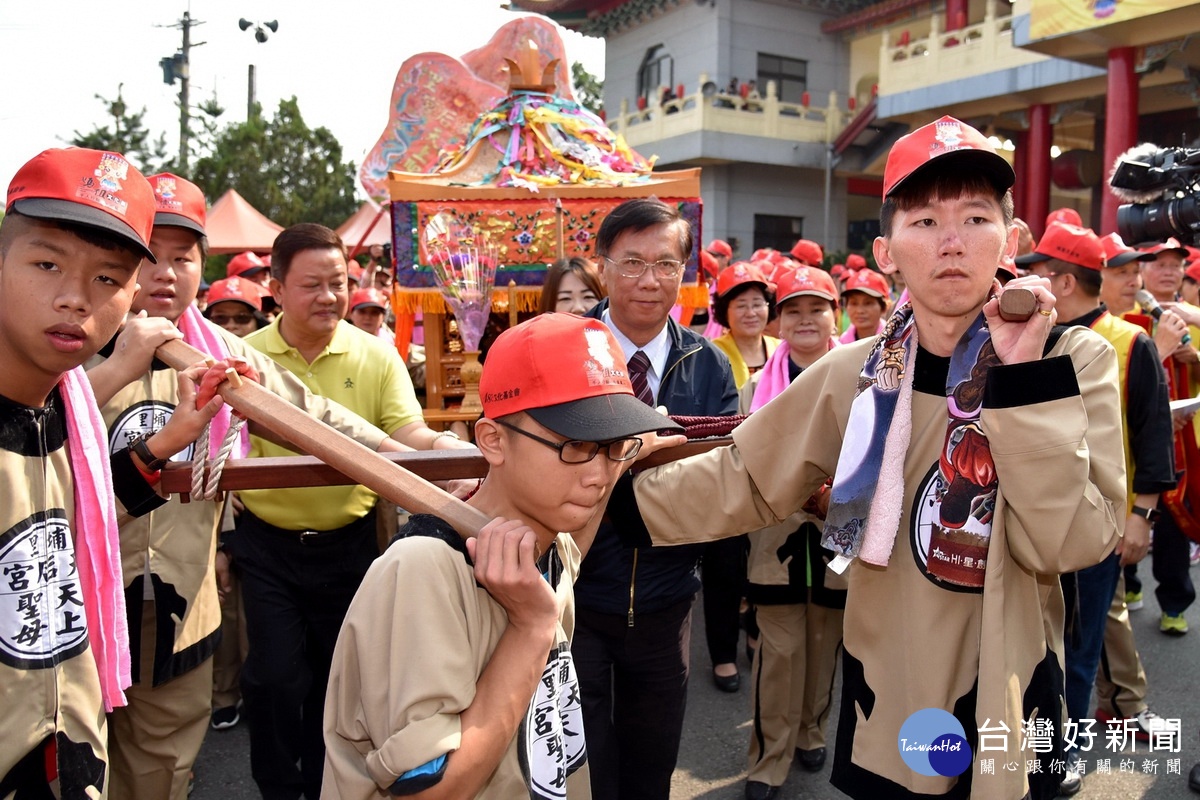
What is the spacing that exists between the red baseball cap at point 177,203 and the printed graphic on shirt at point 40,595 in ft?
3.47

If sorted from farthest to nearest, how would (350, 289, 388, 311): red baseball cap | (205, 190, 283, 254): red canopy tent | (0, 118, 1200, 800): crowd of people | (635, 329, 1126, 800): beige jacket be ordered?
1. (205, 190, 283, 254): red canopy tent
2. (350, 289, 388, 311): red baseball cap
3. (635, 329, 1126, 800): beige jacket
4. (0, 118, 1200, 800): crowd of people

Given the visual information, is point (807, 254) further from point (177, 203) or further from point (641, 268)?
point (177, 203)

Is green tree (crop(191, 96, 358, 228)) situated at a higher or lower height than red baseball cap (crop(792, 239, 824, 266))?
higher

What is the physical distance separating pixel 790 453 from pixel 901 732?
1.90 feet

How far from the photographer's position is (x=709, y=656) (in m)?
4.80

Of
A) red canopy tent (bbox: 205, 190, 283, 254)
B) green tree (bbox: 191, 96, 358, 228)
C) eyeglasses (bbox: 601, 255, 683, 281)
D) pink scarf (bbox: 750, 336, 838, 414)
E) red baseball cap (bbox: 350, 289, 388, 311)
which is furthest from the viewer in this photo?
green tree (bbox: 191, 96, 358, 228)

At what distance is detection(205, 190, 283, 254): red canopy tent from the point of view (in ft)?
32.3

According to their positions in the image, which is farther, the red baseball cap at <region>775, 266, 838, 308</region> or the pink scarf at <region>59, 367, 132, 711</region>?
the red baseball cap at <region>775, 266, 838, 308</region>

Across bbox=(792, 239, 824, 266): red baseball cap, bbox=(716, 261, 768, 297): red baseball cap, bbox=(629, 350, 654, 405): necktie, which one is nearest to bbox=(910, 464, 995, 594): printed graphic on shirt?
bbox=(629, 350, 654, 405): necktie

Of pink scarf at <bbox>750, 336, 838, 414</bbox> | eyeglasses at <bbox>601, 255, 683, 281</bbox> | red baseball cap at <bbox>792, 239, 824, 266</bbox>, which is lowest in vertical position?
pink scarf at <bbox>750, 336, 838, 414</bbox>

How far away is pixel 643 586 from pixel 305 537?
1156mm

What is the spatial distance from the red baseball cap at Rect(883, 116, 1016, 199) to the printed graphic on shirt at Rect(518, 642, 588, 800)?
1088mm

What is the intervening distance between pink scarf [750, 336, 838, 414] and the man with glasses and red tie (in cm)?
99

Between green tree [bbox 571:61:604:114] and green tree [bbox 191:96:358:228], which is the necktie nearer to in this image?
green tree [bbox 191:96:358:228]
